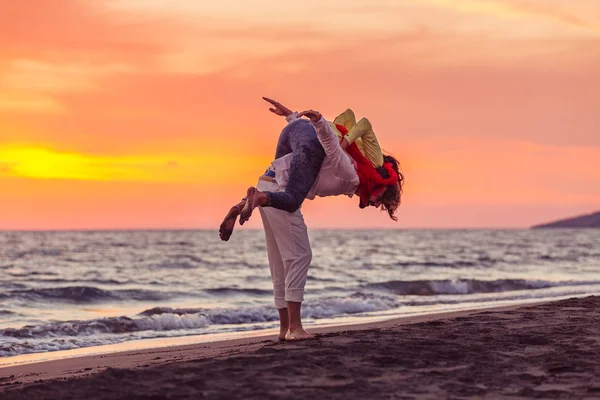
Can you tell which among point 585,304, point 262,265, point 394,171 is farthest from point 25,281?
point 394,171

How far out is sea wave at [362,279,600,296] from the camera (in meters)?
22.9

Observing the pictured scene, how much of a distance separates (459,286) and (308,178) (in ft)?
58.5

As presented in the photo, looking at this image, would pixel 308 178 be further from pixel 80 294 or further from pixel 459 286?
pixel 459 286

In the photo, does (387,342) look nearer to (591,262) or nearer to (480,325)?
(480,325)

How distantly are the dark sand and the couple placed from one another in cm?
66

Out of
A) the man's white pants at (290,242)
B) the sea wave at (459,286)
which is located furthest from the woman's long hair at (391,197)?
the sea wave at (459,286)

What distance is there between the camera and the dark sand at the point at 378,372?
4.71 metres

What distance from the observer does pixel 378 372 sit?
17.3 feet

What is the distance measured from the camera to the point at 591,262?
37.5 meters

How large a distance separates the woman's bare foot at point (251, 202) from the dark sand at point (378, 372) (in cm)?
92

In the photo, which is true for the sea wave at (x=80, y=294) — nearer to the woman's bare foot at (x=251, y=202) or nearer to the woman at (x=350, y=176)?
the woman at (x=350, y=176)

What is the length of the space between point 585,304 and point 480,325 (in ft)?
9.76

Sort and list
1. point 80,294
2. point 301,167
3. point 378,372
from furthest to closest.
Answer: point 80,294, point 301,167, point 378,372

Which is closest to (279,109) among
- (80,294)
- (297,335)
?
(297,335)
